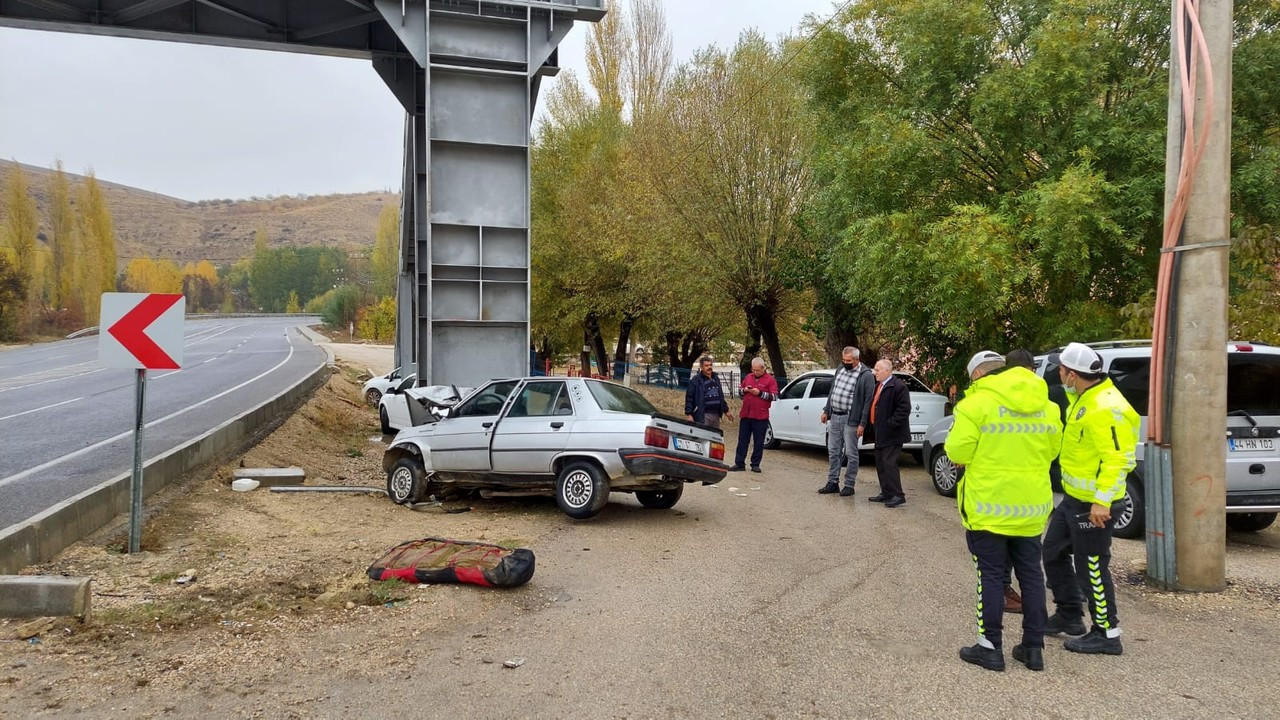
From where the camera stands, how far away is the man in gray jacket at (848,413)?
10992 millimetres

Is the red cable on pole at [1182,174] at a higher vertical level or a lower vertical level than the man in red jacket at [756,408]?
higher

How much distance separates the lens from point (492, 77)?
1234 centimetres

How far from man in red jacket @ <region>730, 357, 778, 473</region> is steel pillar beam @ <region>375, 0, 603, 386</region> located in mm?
3292

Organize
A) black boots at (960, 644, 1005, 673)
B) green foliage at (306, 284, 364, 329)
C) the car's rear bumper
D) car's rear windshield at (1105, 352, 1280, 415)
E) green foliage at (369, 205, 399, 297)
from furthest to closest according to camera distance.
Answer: green foliage at (369, 205, 399, 297)
green foliage at (306, 284, 364, 329)
the car's rear bumper
car's rear windshield at (1105, 352, 1280, 415)
black boots at (960, 644, 1005, 673)

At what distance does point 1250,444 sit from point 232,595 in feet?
27.8

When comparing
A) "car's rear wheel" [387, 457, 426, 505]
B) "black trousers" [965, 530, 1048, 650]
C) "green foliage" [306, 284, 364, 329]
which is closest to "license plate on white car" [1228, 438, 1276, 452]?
"black trousers" [965, 530, 1048, 650]

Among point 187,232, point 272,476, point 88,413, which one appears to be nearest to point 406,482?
point 272,476

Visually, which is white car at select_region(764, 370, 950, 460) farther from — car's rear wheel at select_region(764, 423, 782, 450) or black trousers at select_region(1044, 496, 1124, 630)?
black trousers at select_region(1044, 496, 1124, 630)

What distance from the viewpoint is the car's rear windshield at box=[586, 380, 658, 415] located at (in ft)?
30.3

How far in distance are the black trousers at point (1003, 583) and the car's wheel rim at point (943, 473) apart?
21.6ft

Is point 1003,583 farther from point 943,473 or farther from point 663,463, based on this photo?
point 943,473

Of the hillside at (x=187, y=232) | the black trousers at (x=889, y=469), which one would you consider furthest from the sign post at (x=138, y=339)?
the hillside at (x=187, y=232)

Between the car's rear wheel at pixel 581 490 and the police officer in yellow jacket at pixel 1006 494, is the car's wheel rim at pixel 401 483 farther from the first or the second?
the police officer in yellow jacket at pixel 1006 494

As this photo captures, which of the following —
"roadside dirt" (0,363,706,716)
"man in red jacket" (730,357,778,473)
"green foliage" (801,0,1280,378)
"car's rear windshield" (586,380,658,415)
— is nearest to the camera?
"roadside dirt" (0,363,706,716)
